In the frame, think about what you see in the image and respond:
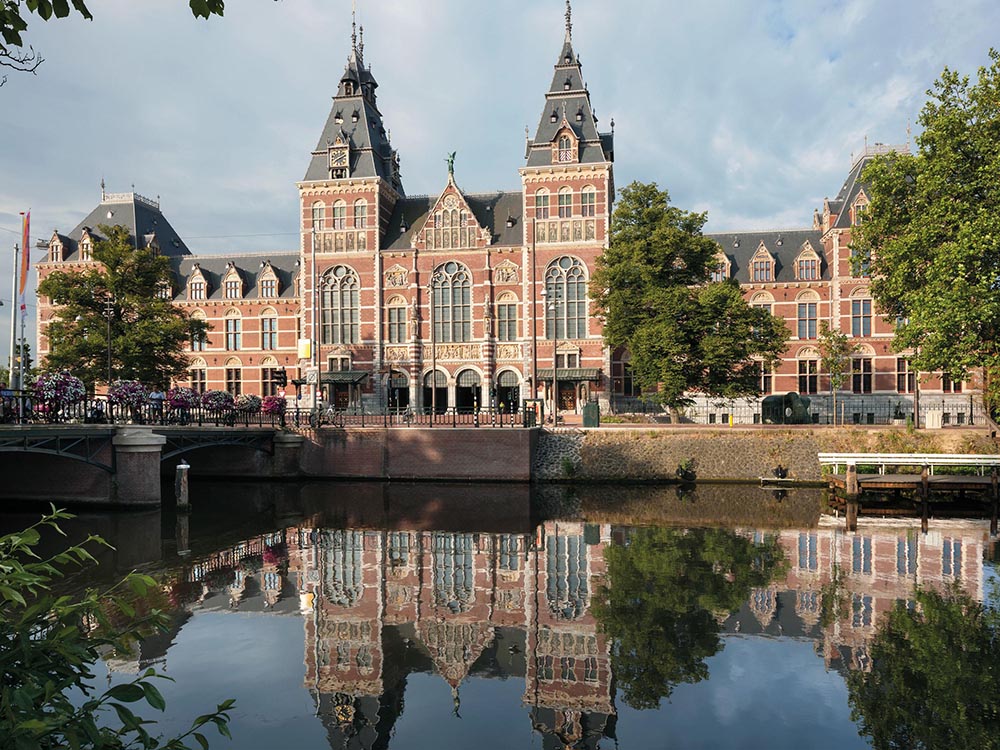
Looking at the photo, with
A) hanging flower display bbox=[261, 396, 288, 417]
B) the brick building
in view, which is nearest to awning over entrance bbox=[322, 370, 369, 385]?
the brick building

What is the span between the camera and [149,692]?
3.69 m

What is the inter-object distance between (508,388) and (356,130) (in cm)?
2173

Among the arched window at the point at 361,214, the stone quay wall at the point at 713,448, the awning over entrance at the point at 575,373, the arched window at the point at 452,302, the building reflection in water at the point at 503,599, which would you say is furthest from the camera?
the arched window at the point at 361,214

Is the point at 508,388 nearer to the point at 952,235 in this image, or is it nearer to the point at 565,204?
the point at 565,204

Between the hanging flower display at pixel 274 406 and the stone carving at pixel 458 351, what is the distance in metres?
13.7

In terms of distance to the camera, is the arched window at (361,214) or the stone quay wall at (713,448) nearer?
the stone quay wall at (713,448)

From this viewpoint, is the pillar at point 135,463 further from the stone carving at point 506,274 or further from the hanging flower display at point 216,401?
the stone carving at point 506,274

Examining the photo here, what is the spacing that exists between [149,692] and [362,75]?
2143 inches

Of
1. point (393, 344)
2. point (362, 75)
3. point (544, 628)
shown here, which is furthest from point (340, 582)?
point (362, 75)

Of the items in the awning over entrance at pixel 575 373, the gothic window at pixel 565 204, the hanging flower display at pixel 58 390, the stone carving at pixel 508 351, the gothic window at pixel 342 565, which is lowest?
the gothic window at pixel 342 565

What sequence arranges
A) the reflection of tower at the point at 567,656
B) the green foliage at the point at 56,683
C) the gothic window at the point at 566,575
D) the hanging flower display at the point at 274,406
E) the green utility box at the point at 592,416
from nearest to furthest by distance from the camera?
the green foliage at the point at 56,683
the reflection of tower at the point at 567,656
the gothic window at the point at 566,575
the hanging flower display at the point at 274,406
the green utility box at the point at 592,416

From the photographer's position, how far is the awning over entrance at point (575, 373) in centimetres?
4500

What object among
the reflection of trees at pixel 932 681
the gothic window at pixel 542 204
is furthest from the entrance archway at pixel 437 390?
the reflection of trees at pixel 932 681

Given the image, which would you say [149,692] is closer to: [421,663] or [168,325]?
[421,663]
